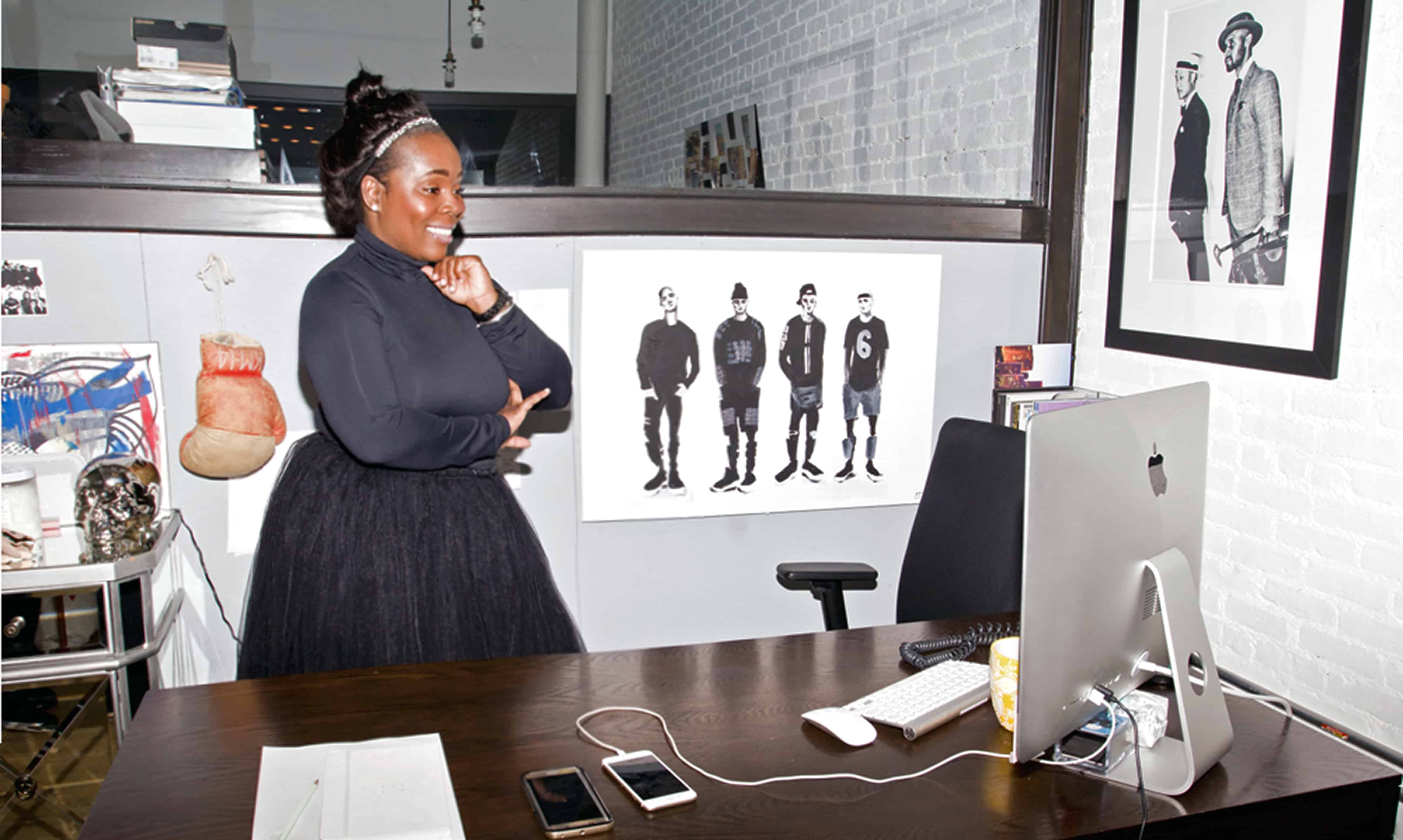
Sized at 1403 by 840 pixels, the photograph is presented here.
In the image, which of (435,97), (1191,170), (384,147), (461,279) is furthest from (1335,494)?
(435,97)

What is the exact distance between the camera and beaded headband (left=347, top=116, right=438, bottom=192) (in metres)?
2.17

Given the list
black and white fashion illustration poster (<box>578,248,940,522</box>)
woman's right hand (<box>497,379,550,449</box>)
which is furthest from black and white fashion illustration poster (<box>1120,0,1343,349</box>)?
woman's right hand (<box>497,379,550,449</box>)

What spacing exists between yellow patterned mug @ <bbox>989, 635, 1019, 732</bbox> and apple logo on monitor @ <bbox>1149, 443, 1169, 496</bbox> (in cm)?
28

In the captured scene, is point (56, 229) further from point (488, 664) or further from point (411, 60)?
point (411, 60)

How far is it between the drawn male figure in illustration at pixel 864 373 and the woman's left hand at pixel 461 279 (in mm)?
1089

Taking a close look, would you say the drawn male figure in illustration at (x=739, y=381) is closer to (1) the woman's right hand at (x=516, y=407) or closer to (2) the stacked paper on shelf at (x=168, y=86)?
(1) the woman's right hand at (x=516, y=407)

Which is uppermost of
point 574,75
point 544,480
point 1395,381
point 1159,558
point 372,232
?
point 574,75

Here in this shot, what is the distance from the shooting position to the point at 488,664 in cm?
167

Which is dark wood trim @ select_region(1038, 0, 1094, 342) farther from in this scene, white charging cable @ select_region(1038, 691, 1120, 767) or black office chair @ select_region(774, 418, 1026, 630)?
white charging cable @ select_region(1038, 691, 1120, 767)

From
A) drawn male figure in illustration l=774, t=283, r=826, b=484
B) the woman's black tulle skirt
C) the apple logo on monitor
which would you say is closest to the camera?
the apple logo on monitor

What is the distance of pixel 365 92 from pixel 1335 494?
223 centimetres

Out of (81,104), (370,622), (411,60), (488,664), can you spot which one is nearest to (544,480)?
(370,622)

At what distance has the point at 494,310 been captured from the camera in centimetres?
231

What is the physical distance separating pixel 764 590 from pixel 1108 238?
1384mm
